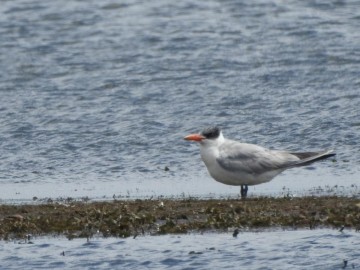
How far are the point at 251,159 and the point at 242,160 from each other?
0.11 meters

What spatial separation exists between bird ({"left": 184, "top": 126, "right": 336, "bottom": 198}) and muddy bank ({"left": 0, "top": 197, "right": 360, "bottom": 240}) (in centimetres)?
85

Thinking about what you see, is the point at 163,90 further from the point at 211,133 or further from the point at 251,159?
the point at 251,159

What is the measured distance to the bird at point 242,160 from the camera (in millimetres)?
13820

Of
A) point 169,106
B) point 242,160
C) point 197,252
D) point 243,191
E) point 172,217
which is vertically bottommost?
point 197,252

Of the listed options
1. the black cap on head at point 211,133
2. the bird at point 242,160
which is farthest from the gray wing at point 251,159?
the black cap on head at point 211,133

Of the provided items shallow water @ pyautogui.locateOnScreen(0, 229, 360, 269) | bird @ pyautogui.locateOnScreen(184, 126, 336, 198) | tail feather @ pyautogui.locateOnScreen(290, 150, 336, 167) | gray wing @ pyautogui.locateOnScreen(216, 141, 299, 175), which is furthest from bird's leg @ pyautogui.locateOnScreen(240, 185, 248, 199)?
shallow water @ pyautogui.locateOnScreen(0, 229, 360, 269)

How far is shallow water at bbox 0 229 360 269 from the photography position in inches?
429

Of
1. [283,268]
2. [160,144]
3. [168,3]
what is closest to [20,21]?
[168,3]

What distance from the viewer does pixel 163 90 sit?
1961cm

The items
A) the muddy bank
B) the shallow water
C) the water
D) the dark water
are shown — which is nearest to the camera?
the shallow water

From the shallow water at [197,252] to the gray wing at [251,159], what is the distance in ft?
7.46

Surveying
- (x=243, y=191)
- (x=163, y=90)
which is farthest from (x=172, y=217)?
(x=163, y=90)

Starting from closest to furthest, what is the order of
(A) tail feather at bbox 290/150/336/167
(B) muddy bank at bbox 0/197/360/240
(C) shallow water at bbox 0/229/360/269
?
(C) shallow water at bbox 0/229/360/269 → (B) muddy bank at bbox 0/197/360/240 → (A) tail feather at bbox 290/150/336/167

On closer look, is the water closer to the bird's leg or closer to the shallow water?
the shallow water
